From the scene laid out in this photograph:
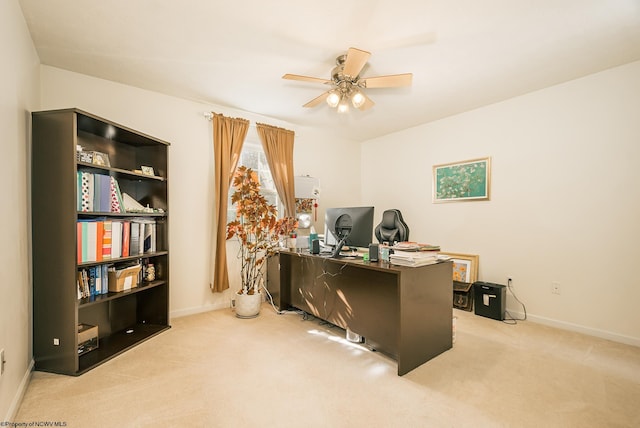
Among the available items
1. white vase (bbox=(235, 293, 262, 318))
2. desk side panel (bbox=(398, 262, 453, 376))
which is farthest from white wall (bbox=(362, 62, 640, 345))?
white vase (bbox=(235, 293, 262, 318))

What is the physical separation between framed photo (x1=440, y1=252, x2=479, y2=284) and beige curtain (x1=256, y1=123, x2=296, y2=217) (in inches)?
87.5

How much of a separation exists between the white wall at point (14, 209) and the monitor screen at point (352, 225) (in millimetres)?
2272

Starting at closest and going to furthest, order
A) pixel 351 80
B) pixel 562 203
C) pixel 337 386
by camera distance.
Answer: pixel 337 386, pixel 351 80, pixel 562 203

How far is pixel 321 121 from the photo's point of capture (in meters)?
4.09

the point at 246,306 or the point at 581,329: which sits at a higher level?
the point at 246,306

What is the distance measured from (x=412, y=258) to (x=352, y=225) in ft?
2.21

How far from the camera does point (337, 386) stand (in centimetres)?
186

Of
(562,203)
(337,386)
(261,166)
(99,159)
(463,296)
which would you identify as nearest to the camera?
(337,386)

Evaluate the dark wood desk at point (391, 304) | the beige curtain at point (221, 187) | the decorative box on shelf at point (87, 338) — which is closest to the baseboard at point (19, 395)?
the decorative box on shelf at point (87, 338)

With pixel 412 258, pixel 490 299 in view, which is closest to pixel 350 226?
pixel 412 258

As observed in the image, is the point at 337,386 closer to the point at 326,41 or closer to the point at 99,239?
the point at 99,239

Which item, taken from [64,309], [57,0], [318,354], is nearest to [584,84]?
[318,354]

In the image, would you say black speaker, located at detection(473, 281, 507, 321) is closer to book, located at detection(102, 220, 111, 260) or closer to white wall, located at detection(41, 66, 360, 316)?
white wall, located at detection(41, 66, 360, 316)

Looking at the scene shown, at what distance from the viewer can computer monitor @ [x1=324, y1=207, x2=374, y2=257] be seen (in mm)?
2514
